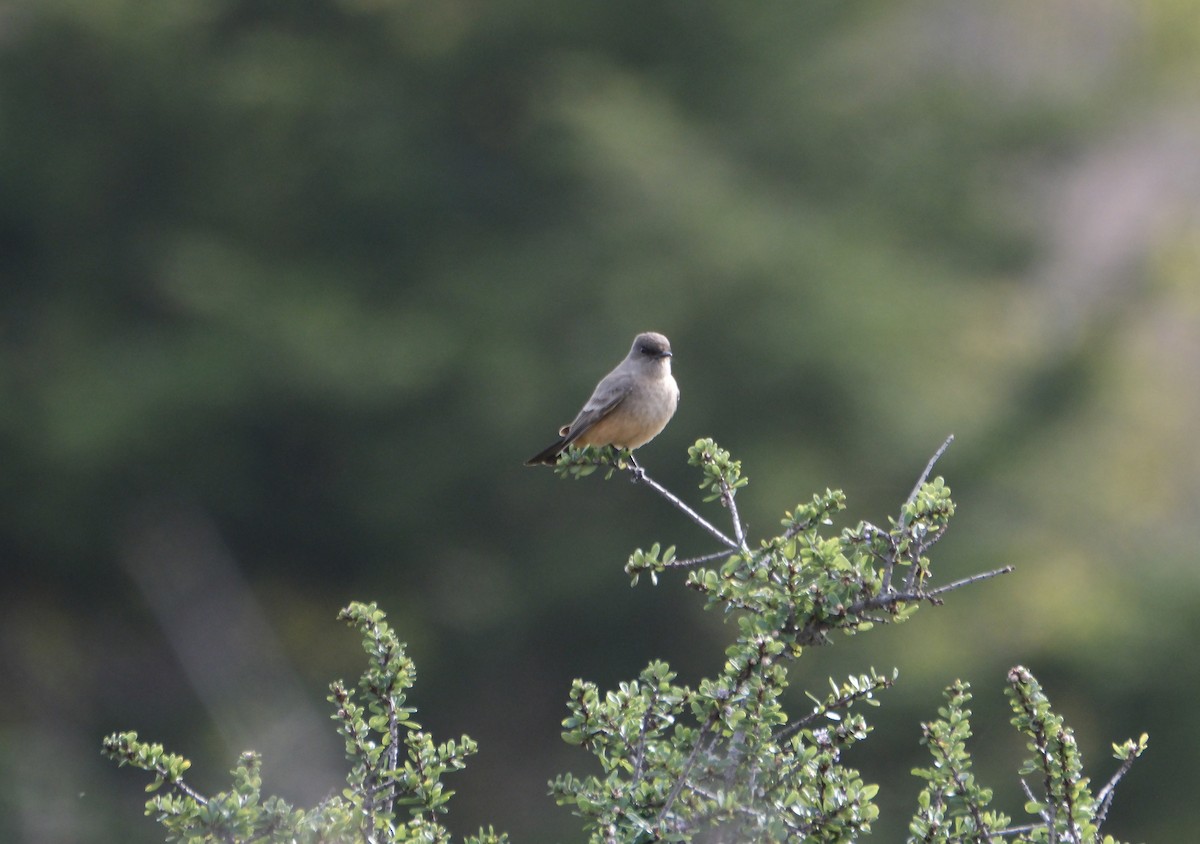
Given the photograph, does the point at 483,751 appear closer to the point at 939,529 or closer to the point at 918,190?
the point at 918,190

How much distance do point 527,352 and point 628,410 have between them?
344 inches

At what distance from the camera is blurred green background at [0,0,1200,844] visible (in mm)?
14781

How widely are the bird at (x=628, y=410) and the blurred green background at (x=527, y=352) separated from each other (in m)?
7.37

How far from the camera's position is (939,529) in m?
3.41

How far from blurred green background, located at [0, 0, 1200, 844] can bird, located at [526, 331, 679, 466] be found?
7.37m

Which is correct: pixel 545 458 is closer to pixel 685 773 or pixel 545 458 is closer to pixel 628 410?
pixel 628 410

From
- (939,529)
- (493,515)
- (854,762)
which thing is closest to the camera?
(939,529)

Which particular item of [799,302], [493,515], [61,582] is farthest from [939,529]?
[61,582]

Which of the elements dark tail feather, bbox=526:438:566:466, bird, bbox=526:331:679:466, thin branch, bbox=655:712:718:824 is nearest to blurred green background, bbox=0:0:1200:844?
bird, bbox=526:331:679:466

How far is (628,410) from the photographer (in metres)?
6.51

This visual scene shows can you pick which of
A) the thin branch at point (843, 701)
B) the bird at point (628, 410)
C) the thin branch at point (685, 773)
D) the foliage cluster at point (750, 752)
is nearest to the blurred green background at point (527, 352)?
the bird at point (628, 410)

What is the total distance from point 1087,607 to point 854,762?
103 inches

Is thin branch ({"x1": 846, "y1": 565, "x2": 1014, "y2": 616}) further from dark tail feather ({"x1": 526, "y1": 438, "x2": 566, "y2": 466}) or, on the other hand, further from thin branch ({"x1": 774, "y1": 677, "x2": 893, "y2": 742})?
dark tail feather ({"x1": 526, "y1": 438, "x2": 566, "y2": 466})

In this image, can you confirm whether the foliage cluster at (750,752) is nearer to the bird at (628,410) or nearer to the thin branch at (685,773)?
the thin branch at (685,773)
